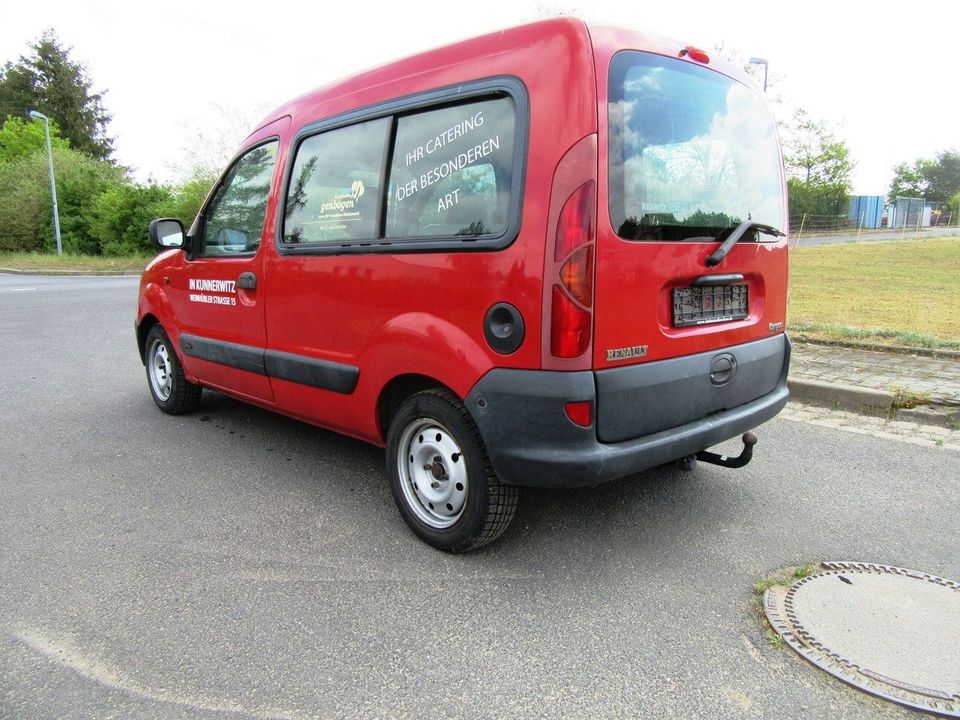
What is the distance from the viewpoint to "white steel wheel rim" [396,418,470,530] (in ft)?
10.00

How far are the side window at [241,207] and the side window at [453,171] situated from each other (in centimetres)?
123

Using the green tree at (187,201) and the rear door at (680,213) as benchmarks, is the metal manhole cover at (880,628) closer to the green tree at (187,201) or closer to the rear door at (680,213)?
the rear door at (680,213)

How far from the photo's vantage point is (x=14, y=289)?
1698 cm

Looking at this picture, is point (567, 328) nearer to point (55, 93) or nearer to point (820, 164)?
point (820, 164)

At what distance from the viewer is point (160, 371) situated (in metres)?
5.53

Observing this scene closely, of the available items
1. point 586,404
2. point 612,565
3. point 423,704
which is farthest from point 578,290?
point 423,704

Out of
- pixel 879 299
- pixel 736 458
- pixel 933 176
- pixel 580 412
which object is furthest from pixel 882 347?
pixel 933 176

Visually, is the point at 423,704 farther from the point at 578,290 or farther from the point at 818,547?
the point at 818,547

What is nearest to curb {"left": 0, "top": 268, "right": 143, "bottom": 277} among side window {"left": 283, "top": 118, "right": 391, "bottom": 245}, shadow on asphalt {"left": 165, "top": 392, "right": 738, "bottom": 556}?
shadow on asphalt {"left": 165, "top": 392, "right": 738, "bottom": 556}

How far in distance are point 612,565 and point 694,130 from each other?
1891 mm

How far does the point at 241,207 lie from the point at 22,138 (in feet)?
182

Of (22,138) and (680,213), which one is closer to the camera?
(680,213)

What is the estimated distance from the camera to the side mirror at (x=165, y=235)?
468 cm

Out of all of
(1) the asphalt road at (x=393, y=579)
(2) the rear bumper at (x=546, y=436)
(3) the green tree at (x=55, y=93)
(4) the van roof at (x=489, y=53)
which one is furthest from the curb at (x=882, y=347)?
(3) the green tree at (x=55, y=93)
